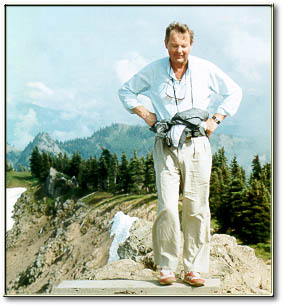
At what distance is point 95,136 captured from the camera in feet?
47.3

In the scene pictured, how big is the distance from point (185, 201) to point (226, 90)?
1.01 m

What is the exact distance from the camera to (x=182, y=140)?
3619mm

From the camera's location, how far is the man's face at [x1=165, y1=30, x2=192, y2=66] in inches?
141

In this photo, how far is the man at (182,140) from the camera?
3.61m

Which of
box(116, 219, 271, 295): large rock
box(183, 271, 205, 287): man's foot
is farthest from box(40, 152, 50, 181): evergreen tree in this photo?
box(183, 271, 205, 287): man's foot

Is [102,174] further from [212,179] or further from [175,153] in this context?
[175,153]

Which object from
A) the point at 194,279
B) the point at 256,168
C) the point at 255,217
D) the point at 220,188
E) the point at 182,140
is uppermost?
the point at 182,140

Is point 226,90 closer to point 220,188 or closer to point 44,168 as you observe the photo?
point 220,188

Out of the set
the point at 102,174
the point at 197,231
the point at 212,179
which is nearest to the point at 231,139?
the point at 212,179

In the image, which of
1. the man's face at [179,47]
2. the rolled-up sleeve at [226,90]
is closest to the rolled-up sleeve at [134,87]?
the man's face at [179,47]

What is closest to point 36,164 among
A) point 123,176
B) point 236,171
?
point 123,176

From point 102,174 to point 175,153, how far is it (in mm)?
10837

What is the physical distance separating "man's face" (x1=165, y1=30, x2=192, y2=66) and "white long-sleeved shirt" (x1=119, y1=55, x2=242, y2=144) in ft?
0.31

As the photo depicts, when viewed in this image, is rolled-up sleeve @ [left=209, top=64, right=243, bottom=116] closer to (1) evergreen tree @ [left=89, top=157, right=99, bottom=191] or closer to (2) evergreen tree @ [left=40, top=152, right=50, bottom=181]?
(1) evergreen tree @ [left=89, top=157, right=99, bottom=191]
